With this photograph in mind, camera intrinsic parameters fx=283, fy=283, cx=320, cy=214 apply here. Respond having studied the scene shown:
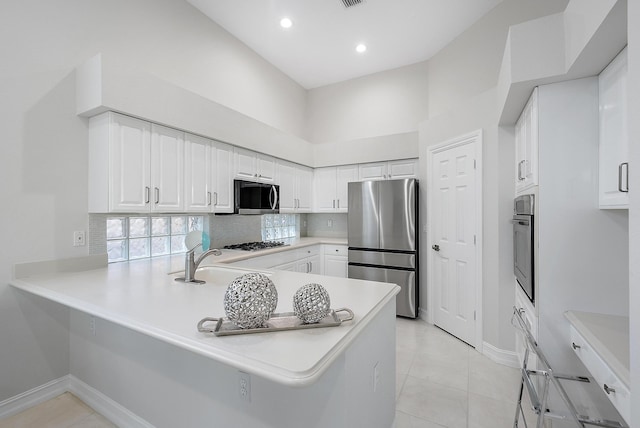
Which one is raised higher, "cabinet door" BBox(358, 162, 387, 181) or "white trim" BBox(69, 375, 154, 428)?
Result: "cabinet door" BBox(358, 162, 387, 181)

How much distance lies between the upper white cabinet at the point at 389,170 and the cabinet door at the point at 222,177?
2.07m

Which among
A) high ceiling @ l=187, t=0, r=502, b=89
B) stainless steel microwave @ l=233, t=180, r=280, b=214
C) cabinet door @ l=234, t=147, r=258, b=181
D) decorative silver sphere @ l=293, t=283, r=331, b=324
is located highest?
high ceiling @ l=187, t=0, r=502, b=89

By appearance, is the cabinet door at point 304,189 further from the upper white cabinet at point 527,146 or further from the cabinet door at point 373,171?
the upper white cabinet at point 527,146

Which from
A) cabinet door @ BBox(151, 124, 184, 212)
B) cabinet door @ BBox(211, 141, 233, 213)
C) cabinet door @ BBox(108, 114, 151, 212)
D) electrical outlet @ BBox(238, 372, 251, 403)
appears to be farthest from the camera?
cabinet door @ BBox(211, 141, 233, 213)

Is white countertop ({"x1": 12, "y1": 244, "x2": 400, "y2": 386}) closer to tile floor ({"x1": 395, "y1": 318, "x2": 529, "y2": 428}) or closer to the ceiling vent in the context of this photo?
tile floor ({"x1": 395, "y1": 318, "x2": 529, "y2": 428})

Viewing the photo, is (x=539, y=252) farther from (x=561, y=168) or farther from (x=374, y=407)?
(x=374, y=407)

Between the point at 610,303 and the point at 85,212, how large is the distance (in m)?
3.66

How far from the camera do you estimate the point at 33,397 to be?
2002mm

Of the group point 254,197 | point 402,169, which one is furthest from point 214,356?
point 402,169

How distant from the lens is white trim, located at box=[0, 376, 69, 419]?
1879mm

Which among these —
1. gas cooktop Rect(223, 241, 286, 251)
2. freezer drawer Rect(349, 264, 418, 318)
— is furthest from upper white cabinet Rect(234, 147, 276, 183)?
freezer drawer Rect(349, 264, 418, 318)

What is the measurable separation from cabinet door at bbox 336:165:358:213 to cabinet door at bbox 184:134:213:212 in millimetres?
2212

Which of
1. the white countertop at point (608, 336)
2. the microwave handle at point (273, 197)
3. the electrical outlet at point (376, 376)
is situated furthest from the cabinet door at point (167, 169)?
the white countertop at point (608, 336)

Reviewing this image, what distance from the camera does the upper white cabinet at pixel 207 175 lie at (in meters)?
2.71
